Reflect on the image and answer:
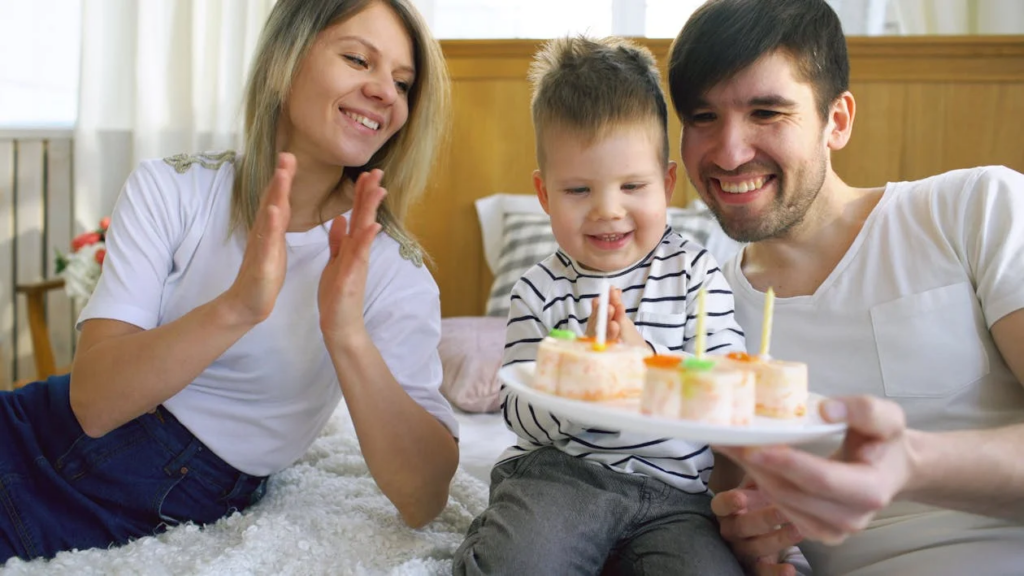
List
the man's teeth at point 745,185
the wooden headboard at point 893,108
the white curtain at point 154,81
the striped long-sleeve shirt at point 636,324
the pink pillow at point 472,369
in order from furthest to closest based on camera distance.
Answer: the white curtain at point 154,81 < the wooden headboard at point 893,108 < the pink pillow at point 472,369 < the man's teeth at point 745,185 < the striped long-sleeve shirt at point 636,324

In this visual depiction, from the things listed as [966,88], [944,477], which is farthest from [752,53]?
[966,88]

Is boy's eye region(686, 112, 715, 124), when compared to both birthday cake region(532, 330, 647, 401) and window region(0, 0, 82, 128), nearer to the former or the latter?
birthday cake region(532, 330, 647, 401)

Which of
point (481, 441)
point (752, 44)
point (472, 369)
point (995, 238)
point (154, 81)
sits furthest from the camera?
point (154, 81)

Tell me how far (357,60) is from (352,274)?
478 mm

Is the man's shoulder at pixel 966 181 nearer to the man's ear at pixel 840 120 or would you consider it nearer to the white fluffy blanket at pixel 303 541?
the man's ear at pixel 840 120

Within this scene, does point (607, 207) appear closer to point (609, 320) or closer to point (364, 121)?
point (609, 320)

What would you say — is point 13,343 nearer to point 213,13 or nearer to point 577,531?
point 213,13

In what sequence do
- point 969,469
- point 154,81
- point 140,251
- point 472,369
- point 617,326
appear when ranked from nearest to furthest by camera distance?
point 969,469 < point 617,326 < point 140,251 < point 472,369 < point 154,81

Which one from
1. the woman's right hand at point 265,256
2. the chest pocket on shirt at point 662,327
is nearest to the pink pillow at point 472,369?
the chest pocket on shirt at point 662,327

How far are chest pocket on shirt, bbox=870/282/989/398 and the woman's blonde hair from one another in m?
0.83

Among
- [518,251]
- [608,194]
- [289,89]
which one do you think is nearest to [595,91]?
[608,194]

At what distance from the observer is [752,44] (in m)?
1.47

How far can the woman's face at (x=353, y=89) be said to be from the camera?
65.4 inches

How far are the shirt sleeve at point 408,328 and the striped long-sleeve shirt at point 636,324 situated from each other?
21cm
